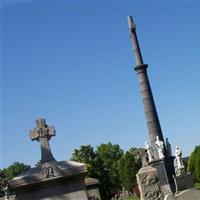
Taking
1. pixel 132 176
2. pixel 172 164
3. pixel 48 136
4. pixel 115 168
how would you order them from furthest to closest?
1. pixel 115 168
2. pixel 132 176
3. pixel 172 164
4. pixel 48 136

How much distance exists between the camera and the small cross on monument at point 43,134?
845cm

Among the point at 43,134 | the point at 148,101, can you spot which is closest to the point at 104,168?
the point at 148,101

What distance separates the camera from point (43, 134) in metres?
8.59

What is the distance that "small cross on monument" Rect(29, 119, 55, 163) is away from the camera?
27.7 ft

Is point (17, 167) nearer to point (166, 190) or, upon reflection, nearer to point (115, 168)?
point (115, 168)

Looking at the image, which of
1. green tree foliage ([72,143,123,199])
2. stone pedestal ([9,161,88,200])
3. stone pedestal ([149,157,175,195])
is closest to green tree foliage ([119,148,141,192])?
green tree foliage ([72,143,123,199])

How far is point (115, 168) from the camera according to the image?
81.8 meters

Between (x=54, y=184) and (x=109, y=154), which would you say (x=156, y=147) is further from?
(x=109, y=154)

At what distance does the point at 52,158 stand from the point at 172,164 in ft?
101

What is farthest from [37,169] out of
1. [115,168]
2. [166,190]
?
[115,168]

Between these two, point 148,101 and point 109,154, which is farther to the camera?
point 109,154

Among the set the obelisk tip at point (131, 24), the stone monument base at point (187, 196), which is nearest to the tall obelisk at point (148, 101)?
the obelisk tip at point (131, 24)

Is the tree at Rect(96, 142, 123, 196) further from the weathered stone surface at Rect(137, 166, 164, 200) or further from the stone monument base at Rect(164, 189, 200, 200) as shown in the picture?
the stone monument base at Rect(164, 189, 200, 200)

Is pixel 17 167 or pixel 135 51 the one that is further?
pixel 17 167
